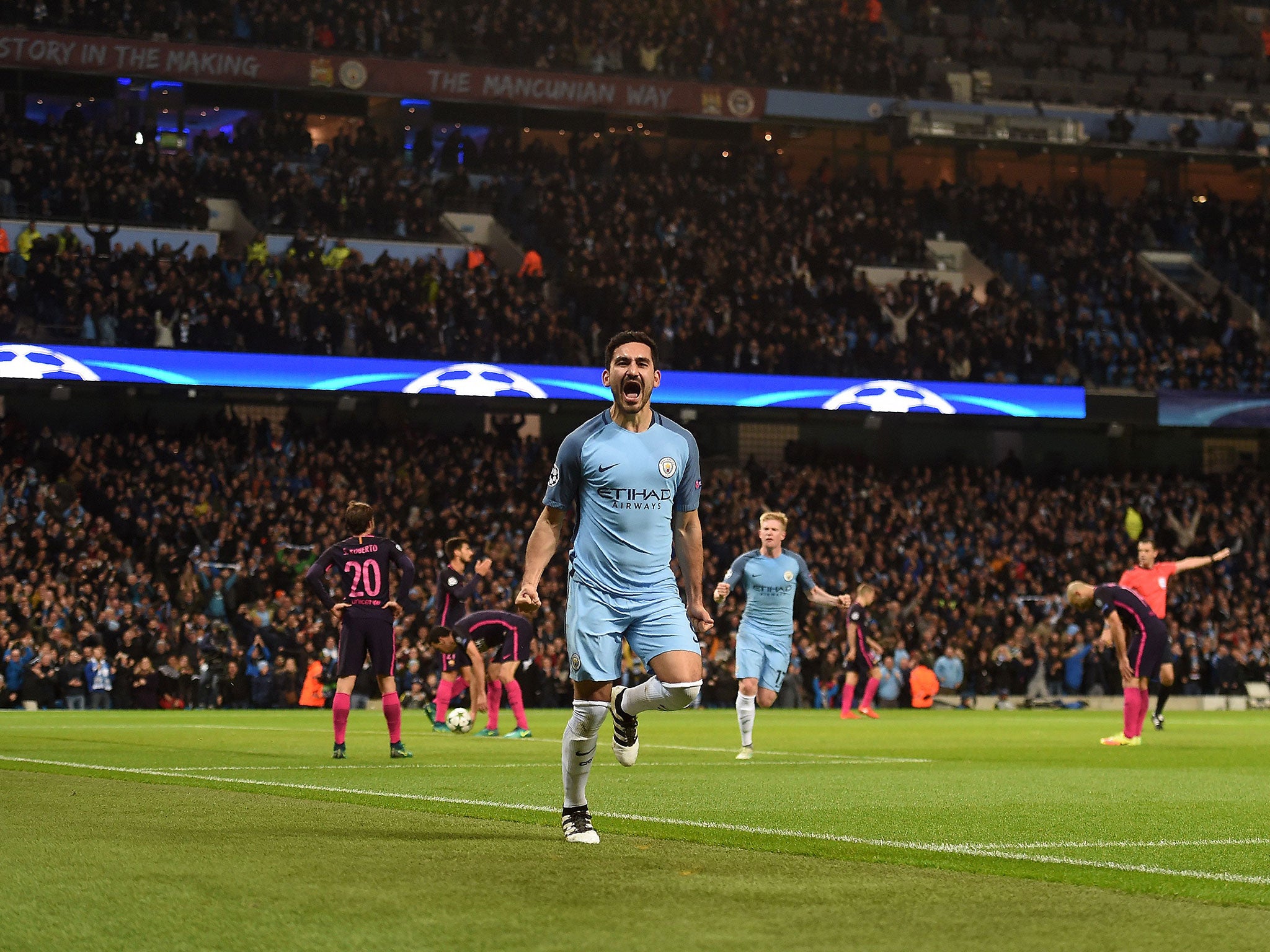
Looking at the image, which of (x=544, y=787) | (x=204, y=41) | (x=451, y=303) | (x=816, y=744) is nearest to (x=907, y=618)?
(x=451, y=303)

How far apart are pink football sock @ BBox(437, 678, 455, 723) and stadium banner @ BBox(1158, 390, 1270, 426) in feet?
88.1

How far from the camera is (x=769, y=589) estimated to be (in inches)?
730

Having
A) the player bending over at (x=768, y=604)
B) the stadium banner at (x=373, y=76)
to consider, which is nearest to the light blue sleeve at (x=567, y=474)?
the player bending over at (x=768, y=604)

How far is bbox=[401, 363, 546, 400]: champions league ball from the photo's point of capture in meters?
38.4

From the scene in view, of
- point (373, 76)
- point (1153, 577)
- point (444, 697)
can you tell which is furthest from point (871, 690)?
point (373, 76)

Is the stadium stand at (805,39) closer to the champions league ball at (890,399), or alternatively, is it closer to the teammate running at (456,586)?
the champions league ball at (890,399)

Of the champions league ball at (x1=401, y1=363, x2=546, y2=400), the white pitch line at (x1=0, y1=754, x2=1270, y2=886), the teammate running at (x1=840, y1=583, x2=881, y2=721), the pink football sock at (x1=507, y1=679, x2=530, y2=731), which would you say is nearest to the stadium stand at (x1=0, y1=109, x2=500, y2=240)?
the champions league ball at (x1=401, y1=363, x2=546, y2=400)

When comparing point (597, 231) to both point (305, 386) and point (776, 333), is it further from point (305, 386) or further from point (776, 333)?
point (305, 386)

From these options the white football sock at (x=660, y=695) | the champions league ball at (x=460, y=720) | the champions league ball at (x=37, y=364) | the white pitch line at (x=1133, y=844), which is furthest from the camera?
the champions league ball at (x=37, y=364)

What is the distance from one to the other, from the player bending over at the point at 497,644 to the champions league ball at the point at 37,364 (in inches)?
685

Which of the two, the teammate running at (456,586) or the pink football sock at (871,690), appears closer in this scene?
the teammate running at (456,586)

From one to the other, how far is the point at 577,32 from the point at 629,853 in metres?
43.7

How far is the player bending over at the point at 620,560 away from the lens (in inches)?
342

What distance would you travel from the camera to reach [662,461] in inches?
348
